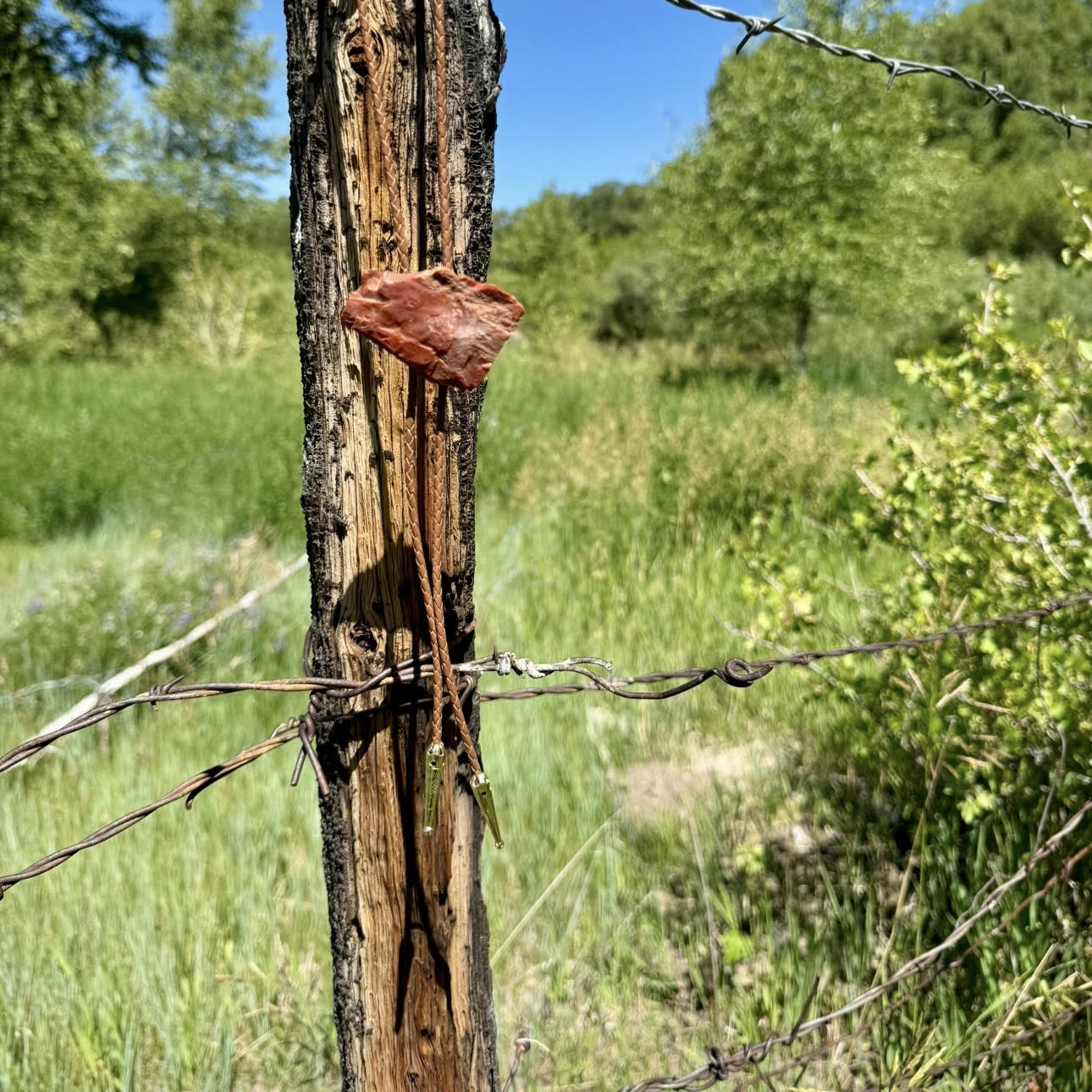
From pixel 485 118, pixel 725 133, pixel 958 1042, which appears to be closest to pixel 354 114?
pixel 485 118

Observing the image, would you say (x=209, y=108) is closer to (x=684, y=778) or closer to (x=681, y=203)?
(x=681, y=203)

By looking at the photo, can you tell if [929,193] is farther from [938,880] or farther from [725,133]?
[938,880]

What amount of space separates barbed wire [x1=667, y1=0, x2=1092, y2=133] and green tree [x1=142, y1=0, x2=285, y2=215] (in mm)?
26370

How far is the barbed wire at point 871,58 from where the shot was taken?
1208 mm

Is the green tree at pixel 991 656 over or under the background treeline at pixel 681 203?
under

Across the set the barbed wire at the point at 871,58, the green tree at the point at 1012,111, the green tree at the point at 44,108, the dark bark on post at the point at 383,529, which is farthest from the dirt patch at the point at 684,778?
the green tree at the point at 1012,111

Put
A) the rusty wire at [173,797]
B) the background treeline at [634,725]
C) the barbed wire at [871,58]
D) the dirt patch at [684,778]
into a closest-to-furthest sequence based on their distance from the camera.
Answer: the rusty wire at [173,797] → the barbed wire at [871,58] → the background treeline at [634,725] → the dirt patch at [684,778]

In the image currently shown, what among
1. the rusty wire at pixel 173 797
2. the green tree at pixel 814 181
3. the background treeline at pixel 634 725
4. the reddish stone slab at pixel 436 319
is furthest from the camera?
the green tree at pixel 814 181

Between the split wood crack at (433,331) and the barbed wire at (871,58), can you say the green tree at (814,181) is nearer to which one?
the barbed wire at (871,58)

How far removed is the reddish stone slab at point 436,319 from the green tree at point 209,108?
27100 millimetres

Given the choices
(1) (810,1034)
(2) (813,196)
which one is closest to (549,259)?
(2) (813,196)

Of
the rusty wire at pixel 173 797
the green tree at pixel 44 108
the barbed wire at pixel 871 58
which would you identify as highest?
the green tree at pixel 44 108

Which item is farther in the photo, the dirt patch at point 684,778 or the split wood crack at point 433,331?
the dirt patch at point 684,778

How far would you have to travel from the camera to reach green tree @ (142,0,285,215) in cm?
2305
